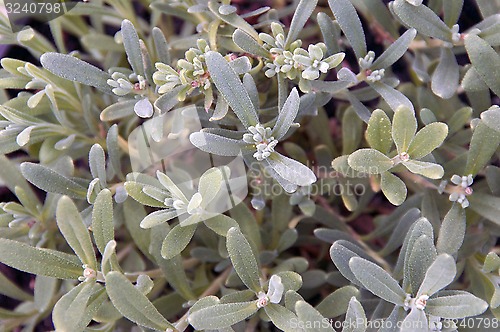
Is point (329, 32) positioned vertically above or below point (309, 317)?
above

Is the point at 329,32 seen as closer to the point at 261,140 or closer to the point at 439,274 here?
the point at 261,140

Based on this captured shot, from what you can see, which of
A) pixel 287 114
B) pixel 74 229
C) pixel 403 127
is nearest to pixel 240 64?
pixel 287 114

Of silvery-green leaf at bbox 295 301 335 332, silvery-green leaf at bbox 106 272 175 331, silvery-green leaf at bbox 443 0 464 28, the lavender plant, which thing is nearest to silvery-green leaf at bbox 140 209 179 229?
the lavender plant

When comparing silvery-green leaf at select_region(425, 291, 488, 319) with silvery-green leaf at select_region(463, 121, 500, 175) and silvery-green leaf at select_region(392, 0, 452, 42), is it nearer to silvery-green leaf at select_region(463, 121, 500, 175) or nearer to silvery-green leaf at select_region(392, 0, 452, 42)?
silvery-green leaf at select_region(463, 121, 500, 175)

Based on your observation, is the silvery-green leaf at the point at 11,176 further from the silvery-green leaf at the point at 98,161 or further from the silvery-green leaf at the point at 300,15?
the silvery-green leaf at the point at 300,15

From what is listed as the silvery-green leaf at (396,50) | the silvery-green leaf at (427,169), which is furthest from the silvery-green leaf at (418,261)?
the silvery-green leaf at (396,50)

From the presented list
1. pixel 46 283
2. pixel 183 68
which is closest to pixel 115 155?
pixel 183 68
